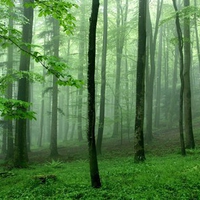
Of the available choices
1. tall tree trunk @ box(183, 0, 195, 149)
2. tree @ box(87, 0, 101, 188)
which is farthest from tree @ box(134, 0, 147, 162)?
tree @ box(87, 0, 101, 188)

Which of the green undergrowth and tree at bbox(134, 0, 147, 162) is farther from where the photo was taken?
tree at bbox(134, 0, 147, 162)

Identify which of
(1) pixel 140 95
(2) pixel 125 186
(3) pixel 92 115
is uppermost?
(1) pixel 140 95

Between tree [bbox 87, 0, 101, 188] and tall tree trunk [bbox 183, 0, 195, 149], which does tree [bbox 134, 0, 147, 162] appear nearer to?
tall tree trunk [bbox 183, 0, 195, 149]

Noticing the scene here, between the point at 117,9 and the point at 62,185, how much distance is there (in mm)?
22044

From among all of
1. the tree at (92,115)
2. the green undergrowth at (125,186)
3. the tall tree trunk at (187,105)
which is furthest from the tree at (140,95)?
the tree at (92,115)

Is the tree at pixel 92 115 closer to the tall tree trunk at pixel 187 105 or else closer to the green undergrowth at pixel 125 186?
the green undergrowth at pixel 125 186

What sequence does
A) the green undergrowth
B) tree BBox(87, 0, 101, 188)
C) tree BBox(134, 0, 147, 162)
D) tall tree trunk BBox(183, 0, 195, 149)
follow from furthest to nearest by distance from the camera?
tall tree trunk BBox(183, 0, 195, 149), tree BBox(134, 0, 147, 162), tree BBox(87, 0, 101, 188), the green undergrowth

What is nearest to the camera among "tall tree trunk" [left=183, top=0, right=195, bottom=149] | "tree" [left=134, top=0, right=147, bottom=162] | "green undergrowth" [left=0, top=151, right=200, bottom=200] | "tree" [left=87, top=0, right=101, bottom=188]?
"green undergrowth" [left=0, top=151, right=200, bottom=200]

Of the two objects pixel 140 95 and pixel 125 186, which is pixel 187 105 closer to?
pixel 140 95

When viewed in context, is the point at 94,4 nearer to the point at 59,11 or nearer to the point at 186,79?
the point at 59,11


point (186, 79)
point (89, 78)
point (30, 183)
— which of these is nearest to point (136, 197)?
point (89, 78)

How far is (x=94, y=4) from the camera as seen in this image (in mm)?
6398

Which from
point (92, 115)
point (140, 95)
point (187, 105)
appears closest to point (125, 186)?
Answer: point (92, 115)

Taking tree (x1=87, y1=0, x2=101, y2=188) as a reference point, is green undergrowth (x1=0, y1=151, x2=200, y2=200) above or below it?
below
